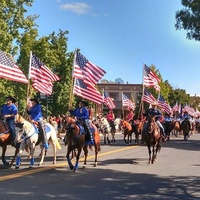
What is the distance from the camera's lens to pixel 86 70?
18.2 m

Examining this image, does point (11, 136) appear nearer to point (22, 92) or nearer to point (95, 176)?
point (95, 176)

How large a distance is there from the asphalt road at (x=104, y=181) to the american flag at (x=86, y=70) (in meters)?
4.61

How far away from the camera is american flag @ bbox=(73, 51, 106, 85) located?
1814cm

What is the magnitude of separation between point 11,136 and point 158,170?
529 centimetres

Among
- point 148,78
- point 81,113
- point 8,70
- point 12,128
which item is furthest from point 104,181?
point 148,78

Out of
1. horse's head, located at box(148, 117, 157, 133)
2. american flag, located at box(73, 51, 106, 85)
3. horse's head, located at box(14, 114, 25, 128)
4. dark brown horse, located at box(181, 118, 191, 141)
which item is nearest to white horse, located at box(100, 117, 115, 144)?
dark brown horse, located at box(181, 118, 191, 141)

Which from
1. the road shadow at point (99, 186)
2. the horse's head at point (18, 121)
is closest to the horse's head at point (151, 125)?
the road shadow at point (99, 186)

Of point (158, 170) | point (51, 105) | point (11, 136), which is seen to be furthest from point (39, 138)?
point (51, 105)

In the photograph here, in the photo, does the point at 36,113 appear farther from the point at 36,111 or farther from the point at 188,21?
the point at 188,21

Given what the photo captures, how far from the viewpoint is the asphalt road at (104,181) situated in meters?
9.05

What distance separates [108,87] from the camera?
95.8 meters

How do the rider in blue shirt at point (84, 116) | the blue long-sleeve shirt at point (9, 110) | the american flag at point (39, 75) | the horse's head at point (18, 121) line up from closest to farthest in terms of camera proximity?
the horse's head at point (18, 121)
the rider in blue shirt at point (84, 116)
the blue long-sleeve shirt at point (9, 110)
the american flag at point (39, 75)

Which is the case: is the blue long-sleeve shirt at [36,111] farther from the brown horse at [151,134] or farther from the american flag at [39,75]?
the american flag at [39,75]

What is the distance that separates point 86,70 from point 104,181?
8235 mm
